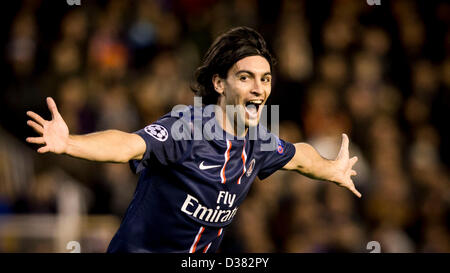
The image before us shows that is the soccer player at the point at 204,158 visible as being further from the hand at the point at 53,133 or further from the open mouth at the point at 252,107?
the hand at the point at 53,133

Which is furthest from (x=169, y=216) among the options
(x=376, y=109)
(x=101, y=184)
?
(x=376, y=109)

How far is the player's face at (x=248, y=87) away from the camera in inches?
192

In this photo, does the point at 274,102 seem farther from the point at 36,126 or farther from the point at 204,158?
the point at 36,126

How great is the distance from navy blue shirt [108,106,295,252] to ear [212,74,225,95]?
12.5 inches

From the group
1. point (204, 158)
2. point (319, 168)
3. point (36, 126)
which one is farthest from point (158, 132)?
point (319, 168)

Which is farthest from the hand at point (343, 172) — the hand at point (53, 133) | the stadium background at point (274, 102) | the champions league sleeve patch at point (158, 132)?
the stadium background at point (274, 102)

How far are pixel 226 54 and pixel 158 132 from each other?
0.98 m

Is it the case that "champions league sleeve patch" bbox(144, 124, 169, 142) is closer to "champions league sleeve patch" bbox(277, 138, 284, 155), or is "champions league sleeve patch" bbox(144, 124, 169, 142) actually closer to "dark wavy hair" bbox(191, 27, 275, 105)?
"dark wavy hair" bbox(191, 27, 275, 105)

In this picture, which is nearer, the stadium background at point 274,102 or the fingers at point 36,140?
the fingers at point 36,140

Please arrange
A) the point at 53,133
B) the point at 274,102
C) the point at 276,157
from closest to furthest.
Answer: the point at 53,133
the point at 276,157
the point at 274,102

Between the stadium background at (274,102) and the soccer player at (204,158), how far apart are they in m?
3.38

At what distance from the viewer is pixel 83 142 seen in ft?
12.5

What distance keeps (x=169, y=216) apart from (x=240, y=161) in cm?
69

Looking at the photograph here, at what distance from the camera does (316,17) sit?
11.6 m
